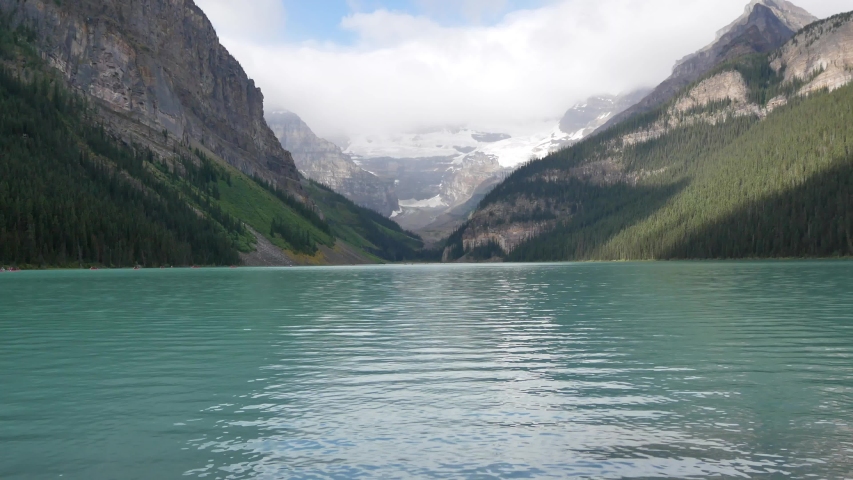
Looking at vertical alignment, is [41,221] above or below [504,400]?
above

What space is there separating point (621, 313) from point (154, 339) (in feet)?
113

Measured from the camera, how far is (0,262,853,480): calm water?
1562 centimetres

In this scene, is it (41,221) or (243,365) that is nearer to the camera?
(243,365)

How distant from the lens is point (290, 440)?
17.5m

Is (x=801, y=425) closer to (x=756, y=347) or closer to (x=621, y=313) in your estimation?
(x=756, y=347)

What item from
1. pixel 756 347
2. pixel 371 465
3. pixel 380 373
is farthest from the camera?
pixel 756 347

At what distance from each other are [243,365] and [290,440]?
13.1 metres

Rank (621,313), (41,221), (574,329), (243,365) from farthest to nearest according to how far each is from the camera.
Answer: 1. (41,221)
2. (621,313)
3. (574,329)
4. (243,365)

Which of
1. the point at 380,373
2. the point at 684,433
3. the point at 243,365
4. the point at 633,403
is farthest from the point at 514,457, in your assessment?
the point at 243,365

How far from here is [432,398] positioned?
22.4 m

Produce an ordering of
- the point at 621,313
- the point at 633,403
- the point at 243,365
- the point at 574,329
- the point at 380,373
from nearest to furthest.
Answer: the point at 633,403
the point at 380,373
the point at 243,365
the point at 574,329
the point at 621,313

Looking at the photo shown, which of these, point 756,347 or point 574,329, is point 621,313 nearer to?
point 574,329

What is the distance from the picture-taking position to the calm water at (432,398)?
15625mm

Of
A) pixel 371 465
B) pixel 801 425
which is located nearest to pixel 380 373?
pixel 371 465
